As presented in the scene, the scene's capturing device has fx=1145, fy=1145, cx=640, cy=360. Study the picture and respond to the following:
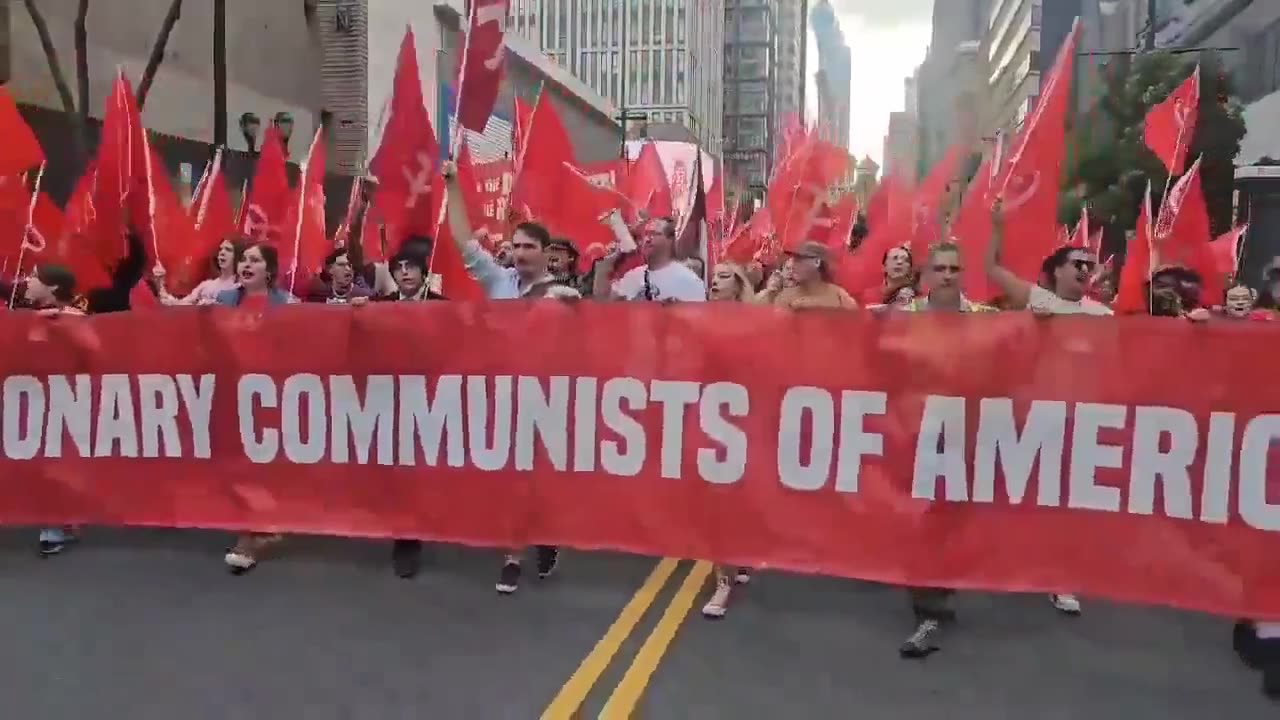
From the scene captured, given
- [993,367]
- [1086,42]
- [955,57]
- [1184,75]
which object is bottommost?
[993,367]

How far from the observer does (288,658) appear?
188 inches

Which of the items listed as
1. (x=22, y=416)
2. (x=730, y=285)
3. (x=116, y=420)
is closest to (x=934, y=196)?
(x=730, y=285)

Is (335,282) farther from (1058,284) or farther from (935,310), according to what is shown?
(1058,284)

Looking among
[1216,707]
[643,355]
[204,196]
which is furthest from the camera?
[204,196]

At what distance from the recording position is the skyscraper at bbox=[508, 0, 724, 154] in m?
126

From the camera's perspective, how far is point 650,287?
22.4 feet

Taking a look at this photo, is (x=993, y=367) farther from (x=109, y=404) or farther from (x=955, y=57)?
(x=955, y=57)

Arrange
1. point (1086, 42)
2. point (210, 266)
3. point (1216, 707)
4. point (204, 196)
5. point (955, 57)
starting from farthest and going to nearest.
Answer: point (955, 57) → point (1086, 42) → point (204, 196) → point (210, 266) → point (1216, 707)

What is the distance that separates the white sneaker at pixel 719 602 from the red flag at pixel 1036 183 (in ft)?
9.27

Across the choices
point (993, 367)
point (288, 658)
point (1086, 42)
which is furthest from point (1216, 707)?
point (1086, 42)

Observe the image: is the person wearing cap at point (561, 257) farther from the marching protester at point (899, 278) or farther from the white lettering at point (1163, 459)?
the white lettering at point (1163, 459)

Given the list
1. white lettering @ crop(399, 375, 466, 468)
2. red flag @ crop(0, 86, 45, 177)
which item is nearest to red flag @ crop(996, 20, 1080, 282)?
white lettering @ crop(399, 375, 466, 468)

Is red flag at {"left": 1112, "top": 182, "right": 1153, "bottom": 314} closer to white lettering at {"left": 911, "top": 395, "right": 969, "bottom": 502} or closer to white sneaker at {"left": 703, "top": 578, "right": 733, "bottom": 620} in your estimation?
white lettering at {"left": 911, "top": 395, "right": 969, "bottom": 502}

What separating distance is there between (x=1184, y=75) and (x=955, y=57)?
106960 millimetres
